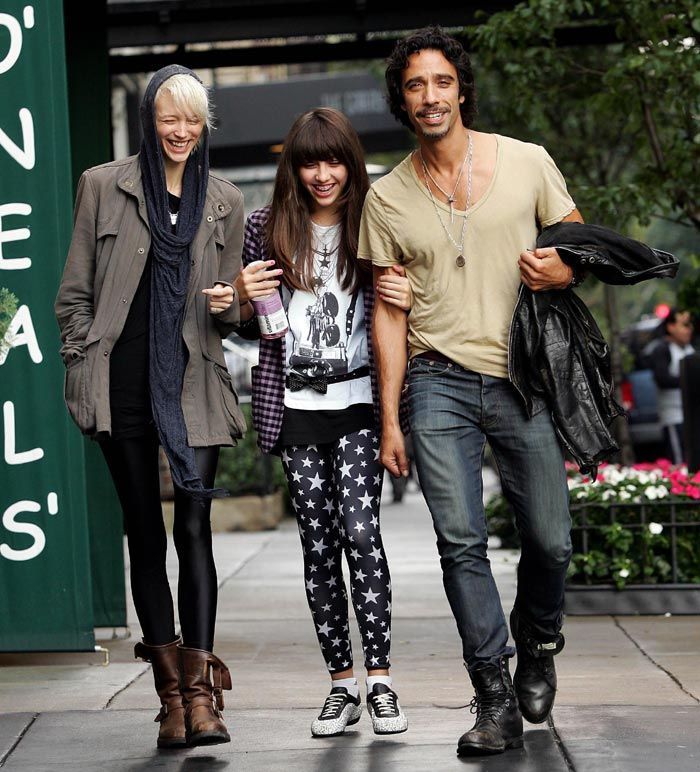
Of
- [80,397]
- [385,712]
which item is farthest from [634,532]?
[80,397]

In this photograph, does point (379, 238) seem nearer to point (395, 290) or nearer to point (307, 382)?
point (395, 290)

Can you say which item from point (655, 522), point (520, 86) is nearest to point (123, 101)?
point (520, 86)

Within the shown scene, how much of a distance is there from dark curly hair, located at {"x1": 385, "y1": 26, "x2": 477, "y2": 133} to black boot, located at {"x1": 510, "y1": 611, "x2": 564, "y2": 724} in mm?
1604

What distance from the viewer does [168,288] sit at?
4.61 meters

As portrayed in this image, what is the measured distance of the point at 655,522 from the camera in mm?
7535

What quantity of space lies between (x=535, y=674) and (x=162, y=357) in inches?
58.9

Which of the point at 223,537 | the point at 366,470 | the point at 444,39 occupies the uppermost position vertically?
the point at 444,39

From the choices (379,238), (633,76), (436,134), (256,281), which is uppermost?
(633,76)

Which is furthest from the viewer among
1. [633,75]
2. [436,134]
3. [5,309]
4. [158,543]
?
[633,75]

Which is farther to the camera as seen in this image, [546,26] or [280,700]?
[546,26]

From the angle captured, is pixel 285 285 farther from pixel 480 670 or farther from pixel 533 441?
pixel 480 670

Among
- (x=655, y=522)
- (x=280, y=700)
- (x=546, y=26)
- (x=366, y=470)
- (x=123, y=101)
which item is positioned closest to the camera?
(x=366, y=470)

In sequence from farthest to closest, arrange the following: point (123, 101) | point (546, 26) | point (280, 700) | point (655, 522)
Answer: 1. point (123, 101)
2. point (546, 26)
3. point (655, 522)
4. point (280, 700)

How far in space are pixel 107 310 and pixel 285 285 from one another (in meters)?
0.57
